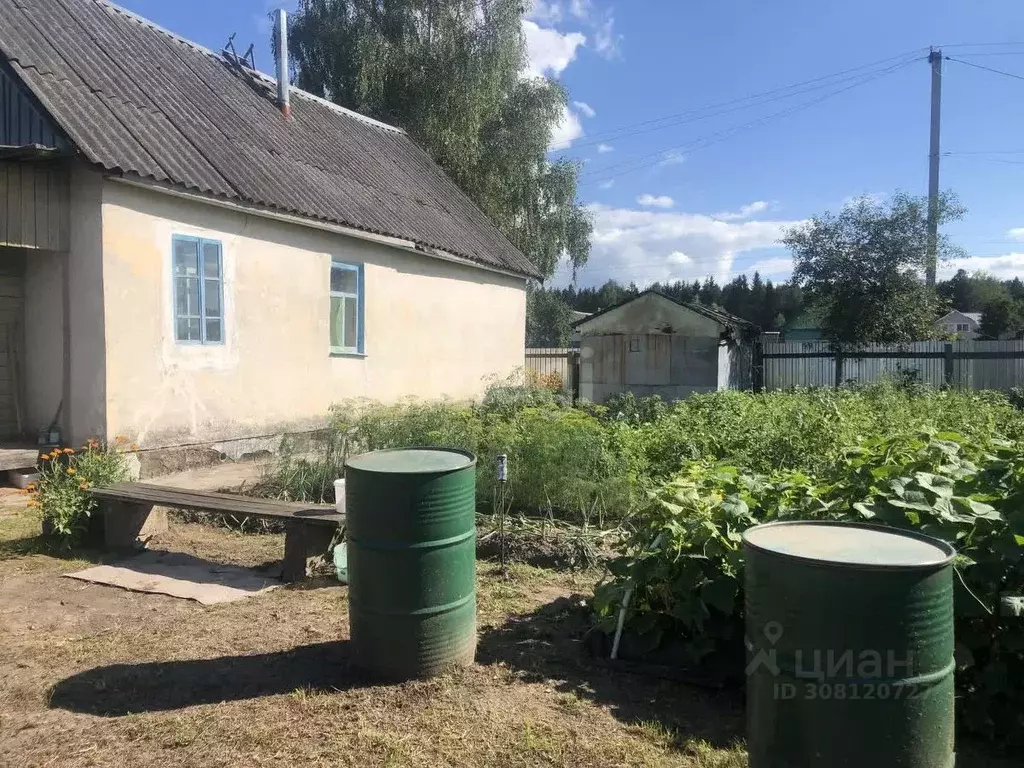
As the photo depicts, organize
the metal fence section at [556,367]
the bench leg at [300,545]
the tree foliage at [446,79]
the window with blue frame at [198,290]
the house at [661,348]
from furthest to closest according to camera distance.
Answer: the tree foliage at [446,79]
the metal fence section at [556,367]
the house at [661,348]
the window with blue frame at [198,290]
the bench leg at [300,545]

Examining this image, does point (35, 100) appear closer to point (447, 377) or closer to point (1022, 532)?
point (447, 377)

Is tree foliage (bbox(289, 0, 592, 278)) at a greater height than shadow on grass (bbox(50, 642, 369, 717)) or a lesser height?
greater

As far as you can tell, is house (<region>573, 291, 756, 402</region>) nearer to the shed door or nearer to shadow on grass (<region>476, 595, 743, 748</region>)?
the shed door

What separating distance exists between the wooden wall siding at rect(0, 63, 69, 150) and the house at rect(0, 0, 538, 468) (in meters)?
0.03

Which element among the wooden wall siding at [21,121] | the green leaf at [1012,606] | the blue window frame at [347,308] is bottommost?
the green leaf at [1012,606]

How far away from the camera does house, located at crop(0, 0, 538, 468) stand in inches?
307

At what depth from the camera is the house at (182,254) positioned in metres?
7.80

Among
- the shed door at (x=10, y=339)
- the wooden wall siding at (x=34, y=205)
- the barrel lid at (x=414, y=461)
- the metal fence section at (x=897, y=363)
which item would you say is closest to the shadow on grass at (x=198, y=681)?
the barrel lid at (x=414, y=461)

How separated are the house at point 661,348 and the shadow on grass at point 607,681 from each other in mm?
11504

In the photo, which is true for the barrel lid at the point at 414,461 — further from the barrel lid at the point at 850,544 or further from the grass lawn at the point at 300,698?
the barrel lid at the point at 850,544

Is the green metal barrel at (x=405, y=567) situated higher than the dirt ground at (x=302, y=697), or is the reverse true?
the green metal barrel at (x=405, y=567)

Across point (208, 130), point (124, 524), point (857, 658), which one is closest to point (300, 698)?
point (857, 658)

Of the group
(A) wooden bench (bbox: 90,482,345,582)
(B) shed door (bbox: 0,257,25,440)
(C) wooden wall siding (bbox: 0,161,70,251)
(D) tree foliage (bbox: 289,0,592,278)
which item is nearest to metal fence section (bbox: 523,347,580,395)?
(D) tree foliage (bbox: 289,0,592,278)

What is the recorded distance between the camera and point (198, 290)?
29.0ft
